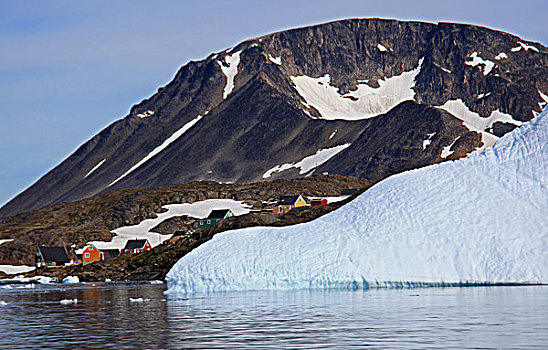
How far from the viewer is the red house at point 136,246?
120 meters

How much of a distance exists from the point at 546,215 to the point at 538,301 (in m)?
7.91

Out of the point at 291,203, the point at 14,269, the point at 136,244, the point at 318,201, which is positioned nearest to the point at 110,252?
the point at 136,244

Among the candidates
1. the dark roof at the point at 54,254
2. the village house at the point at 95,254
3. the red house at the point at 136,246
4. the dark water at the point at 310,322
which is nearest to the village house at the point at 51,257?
the dark roof at the point at 54,254

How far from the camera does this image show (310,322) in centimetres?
2127

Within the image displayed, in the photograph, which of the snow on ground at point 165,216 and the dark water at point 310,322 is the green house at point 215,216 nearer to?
the snow on ground at point 165,216

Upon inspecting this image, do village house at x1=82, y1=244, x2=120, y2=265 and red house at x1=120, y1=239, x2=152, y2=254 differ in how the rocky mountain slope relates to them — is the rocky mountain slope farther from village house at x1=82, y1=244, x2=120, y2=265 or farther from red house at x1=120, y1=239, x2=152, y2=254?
red house at x1=120, y1=239, x2=152, y2=254

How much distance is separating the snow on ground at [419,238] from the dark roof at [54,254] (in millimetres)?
91326

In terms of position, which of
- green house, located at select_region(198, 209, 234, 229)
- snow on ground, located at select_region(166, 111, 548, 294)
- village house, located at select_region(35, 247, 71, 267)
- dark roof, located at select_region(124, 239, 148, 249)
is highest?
green house, located at select_region(198, 209, 234, 229)

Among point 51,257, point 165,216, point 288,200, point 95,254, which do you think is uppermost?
point 288,200

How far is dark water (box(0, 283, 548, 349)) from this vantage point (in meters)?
17.2

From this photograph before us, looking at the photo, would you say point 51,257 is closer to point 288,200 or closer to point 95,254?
point 95,254

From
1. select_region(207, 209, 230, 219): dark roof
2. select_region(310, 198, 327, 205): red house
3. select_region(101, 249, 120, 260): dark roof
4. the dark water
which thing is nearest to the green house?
select_region(207, 209, 230, 219): dark roof

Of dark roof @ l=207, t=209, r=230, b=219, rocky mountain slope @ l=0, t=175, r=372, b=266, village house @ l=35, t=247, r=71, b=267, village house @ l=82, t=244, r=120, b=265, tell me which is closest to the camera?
village house @ l=35, t=247, r=71, b=267

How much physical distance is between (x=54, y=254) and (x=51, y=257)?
1.05m
